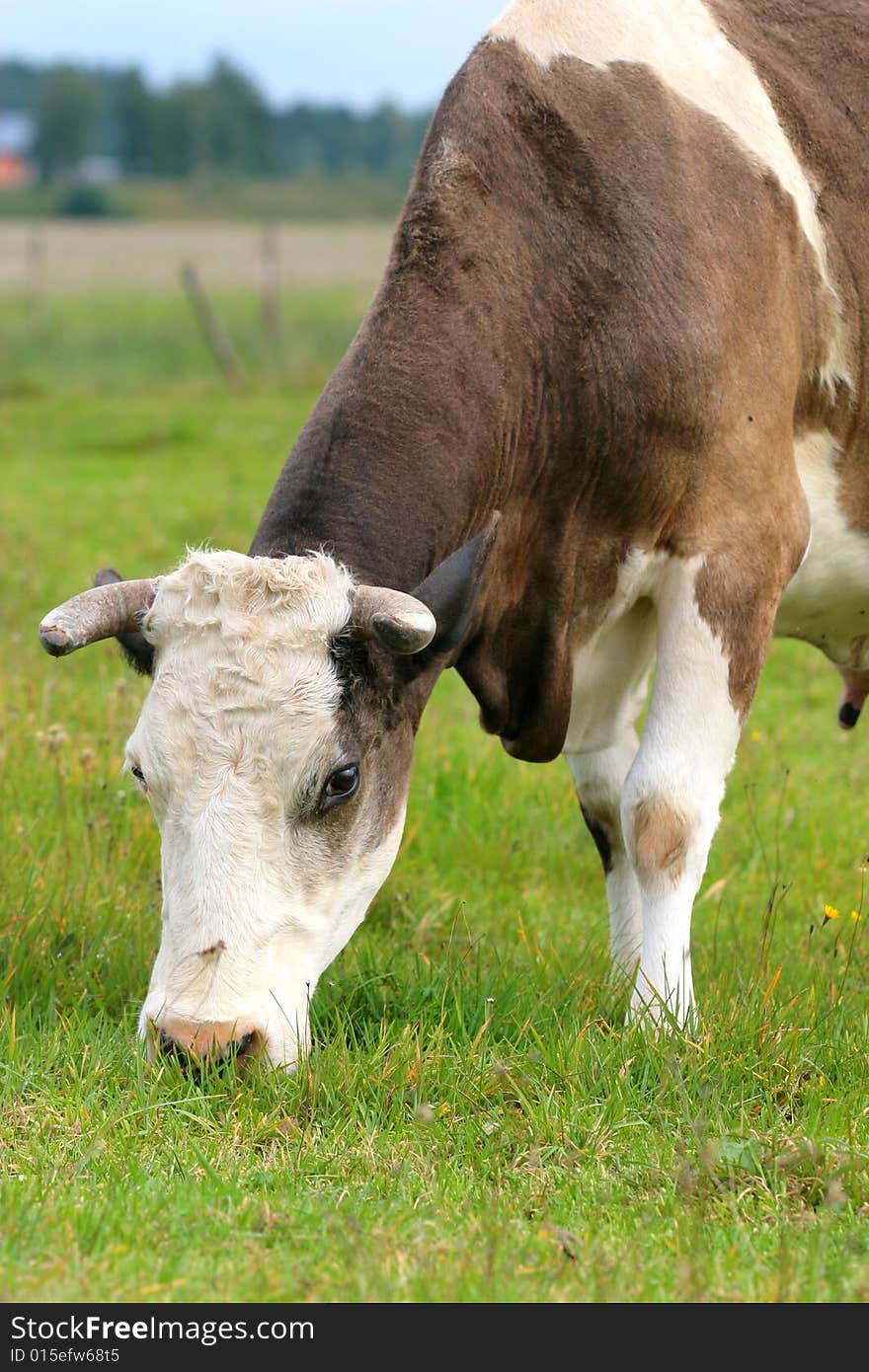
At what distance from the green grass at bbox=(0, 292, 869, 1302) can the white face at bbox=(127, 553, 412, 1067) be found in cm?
19

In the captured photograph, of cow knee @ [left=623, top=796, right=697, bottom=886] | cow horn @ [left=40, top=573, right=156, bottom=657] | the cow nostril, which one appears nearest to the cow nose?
the cow nostril

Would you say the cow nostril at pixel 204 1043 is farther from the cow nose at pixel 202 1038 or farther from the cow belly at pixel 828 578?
the cow belly at pixel 828 578

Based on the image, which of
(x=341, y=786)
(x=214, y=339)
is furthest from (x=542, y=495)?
(x=214, y=339)

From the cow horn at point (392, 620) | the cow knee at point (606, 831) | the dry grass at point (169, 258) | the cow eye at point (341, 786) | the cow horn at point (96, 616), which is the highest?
the cow horn at point (392, 620)

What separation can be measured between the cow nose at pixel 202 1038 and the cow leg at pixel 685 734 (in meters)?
1.12

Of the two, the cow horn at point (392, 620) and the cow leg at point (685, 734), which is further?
the cow leg at point (685, 734)

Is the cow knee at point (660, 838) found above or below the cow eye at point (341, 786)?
below

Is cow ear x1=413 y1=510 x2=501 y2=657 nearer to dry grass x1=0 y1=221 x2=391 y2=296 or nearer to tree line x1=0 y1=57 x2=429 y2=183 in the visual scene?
dry grass x1=0 y1=221 x2=391 y2=296

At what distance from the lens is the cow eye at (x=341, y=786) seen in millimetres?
4004

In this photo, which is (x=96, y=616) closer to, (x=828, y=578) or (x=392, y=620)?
(x=392, y=620)

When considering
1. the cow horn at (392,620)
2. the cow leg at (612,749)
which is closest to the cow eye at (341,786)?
the cow horn at (392,620)
